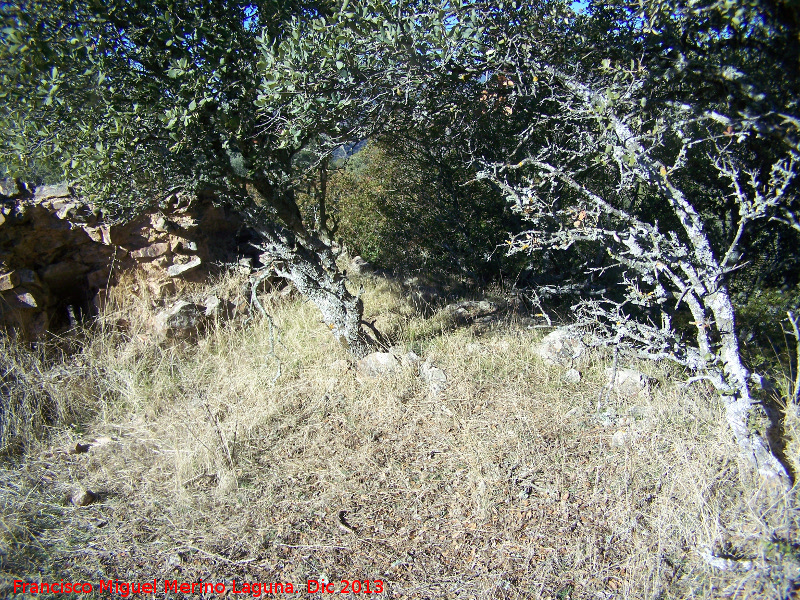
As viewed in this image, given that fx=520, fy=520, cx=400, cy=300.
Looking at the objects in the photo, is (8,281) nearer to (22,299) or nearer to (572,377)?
(22,299)

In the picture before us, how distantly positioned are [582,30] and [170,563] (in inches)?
183

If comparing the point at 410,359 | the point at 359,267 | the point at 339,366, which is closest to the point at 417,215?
the point at 359,267

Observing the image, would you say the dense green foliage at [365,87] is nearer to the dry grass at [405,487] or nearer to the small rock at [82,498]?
the dry grass at [405,487]

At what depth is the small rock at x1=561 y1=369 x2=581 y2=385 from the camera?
4.28 m

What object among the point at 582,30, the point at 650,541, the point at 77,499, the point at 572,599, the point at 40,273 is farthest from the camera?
the point at 40,273

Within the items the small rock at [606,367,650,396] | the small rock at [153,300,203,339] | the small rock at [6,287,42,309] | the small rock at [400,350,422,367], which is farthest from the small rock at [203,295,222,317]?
the small rock at [606,367,650,396]

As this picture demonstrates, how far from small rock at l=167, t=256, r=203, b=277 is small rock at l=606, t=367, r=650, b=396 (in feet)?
15.6

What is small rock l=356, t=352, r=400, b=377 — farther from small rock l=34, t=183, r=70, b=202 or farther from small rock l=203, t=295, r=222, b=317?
small rock l=34, t=183, r=70, b=202

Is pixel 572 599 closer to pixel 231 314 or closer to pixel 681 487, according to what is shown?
pixel 681 487

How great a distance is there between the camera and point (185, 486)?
3.46m

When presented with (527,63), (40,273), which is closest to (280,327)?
(40,273)

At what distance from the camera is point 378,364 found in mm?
4758

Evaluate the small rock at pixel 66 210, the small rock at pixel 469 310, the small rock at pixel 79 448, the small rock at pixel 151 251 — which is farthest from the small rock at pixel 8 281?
the small rock at pixel 469 310

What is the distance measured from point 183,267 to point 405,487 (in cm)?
415
